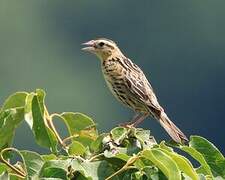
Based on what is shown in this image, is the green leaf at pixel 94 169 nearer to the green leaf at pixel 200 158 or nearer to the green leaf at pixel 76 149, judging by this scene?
the green leaf at pixel 76 149

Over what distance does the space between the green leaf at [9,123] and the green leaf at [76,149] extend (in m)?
0.20

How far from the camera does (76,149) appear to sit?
3891 mm

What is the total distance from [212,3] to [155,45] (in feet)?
13.3

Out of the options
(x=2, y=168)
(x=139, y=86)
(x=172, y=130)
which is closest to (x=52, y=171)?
(x=2, y=168)

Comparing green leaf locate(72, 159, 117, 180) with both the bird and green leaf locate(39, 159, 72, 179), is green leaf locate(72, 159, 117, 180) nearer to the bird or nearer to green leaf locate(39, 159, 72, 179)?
green leaf locate(39, 159, 72, 179)

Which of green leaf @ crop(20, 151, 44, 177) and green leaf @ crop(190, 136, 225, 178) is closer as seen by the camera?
green leaf @ crop(20, 151, 44, 177)

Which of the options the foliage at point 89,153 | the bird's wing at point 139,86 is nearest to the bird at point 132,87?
the bird's wing at point 139,86

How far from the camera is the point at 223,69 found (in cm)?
5631

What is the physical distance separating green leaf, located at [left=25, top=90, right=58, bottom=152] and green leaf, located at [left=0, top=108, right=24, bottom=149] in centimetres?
5

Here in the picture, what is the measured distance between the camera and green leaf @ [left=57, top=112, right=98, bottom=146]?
13.7 feet

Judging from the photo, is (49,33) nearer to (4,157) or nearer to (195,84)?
(195,84)

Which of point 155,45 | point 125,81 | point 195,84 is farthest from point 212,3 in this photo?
point 125,81

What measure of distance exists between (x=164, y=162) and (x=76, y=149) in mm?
430

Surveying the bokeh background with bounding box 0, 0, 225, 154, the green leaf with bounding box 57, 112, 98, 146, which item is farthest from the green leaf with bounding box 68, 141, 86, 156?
the bokeh background with bounding box 0, 0, 225, 154
